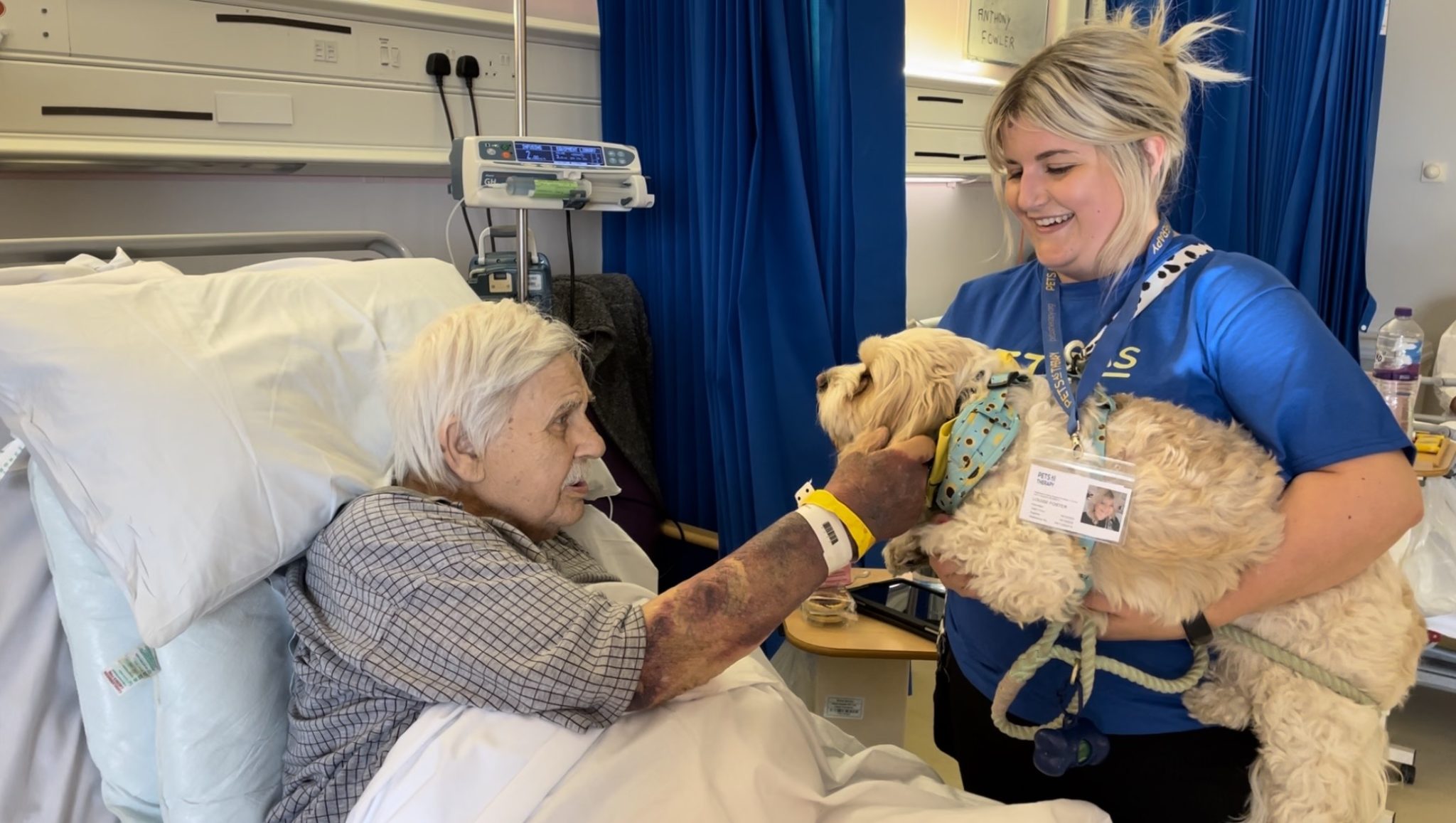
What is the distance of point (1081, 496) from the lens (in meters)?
1.22

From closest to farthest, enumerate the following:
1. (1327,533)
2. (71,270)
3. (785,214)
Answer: (1327,533)
(71,270)
(785,214)

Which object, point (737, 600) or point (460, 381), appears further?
point (460, 381)

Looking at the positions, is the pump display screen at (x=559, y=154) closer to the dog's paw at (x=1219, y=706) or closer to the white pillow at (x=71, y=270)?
the white pillow at (x=71, y=270)

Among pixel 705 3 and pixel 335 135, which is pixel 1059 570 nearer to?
pixel 705 3

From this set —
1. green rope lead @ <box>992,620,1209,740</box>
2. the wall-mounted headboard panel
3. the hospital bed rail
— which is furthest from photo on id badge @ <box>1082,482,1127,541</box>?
the wall-mounted headboard panel

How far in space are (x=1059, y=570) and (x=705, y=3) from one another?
5.49 ft

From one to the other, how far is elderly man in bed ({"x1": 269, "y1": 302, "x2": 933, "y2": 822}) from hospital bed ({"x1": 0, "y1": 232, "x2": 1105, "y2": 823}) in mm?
91

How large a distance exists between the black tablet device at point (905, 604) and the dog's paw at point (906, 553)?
542 mm

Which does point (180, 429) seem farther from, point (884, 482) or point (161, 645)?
point (884, 482)

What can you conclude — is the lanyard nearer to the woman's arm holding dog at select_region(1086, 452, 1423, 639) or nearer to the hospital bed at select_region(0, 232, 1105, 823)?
the woman's arm holding dog at select_region(1086, 452, 1423, 639)

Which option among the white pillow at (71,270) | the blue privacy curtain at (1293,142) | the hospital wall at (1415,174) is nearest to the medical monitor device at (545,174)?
the white pillow at (71,270)

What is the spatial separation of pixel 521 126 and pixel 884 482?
1.49 m

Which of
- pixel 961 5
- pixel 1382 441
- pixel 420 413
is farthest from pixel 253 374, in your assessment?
pixel 961 5

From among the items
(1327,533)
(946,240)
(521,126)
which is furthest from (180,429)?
(946,240)
